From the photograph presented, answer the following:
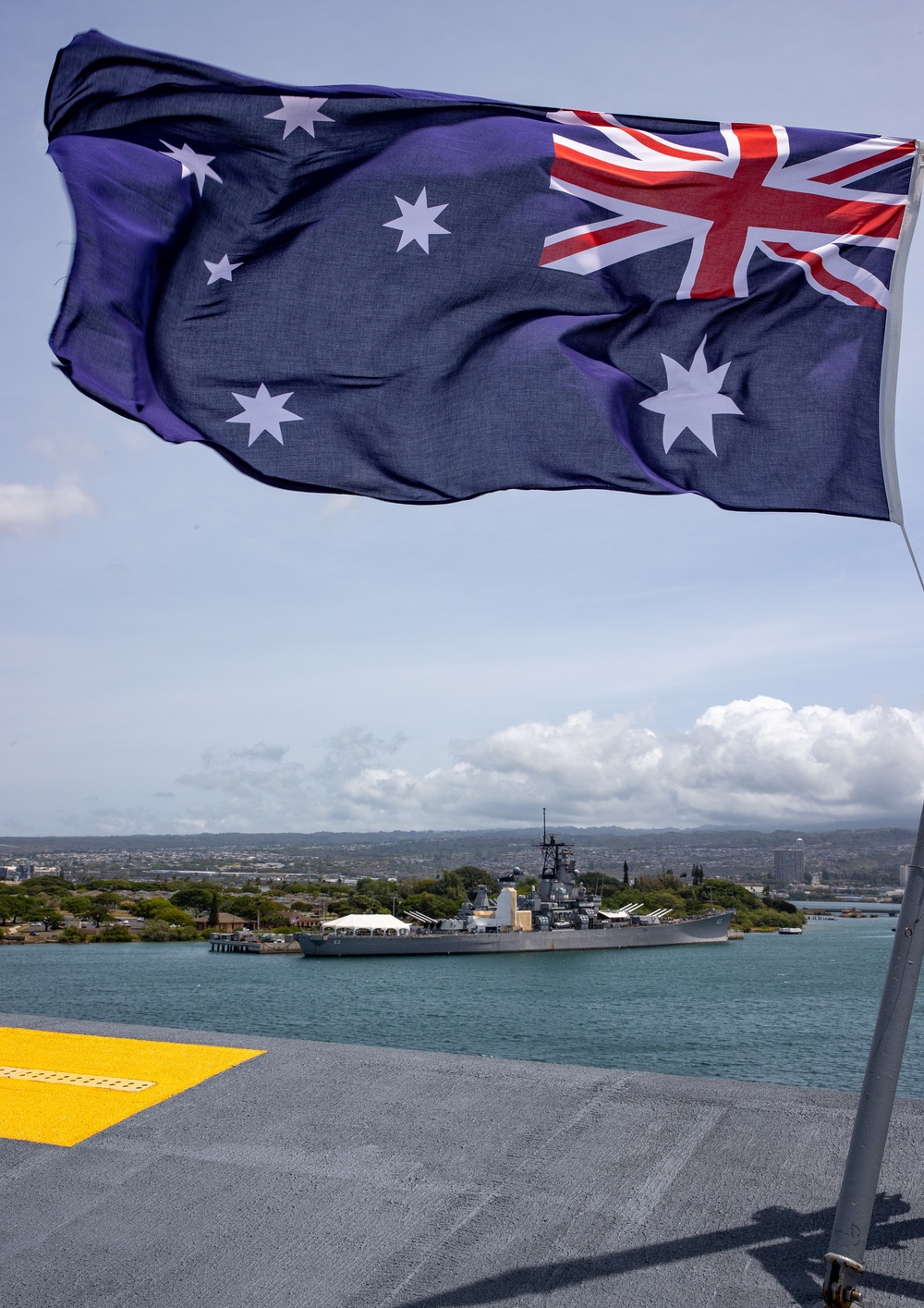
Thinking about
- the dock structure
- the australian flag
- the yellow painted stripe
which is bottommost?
the dock structure

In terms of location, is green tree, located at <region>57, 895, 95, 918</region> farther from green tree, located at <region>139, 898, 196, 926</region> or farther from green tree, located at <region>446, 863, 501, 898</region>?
green tree, located at <region>446, 863, 501, 898</region>

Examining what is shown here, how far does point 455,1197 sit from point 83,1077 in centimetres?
227

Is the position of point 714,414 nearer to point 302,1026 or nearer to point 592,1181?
point 592,1181

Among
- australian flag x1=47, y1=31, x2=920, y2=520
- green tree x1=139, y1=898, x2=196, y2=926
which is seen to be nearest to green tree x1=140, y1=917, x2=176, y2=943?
green tree x1=139, y1=898, x2=196, y2=926

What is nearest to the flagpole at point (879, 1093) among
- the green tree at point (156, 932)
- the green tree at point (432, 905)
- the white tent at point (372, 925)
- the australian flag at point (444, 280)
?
the australian flag at point (444, 280)

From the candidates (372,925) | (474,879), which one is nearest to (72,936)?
(372,925)

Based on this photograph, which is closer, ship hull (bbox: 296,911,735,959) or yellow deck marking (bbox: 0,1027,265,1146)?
yellow deck marking (bbox: 0,1027,265,1146)

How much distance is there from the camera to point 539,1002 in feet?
143

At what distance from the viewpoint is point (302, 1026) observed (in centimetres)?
3584

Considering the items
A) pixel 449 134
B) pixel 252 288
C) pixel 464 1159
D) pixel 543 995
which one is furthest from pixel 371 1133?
pixel 543 995

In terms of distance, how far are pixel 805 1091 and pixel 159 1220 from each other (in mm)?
2623

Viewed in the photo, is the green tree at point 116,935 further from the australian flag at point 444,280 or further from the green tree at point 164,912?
the australian flag at point 444,280

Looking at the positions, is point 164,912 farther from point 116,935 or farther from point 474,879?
point 474,879

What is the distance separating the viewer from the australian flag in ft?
10.9
